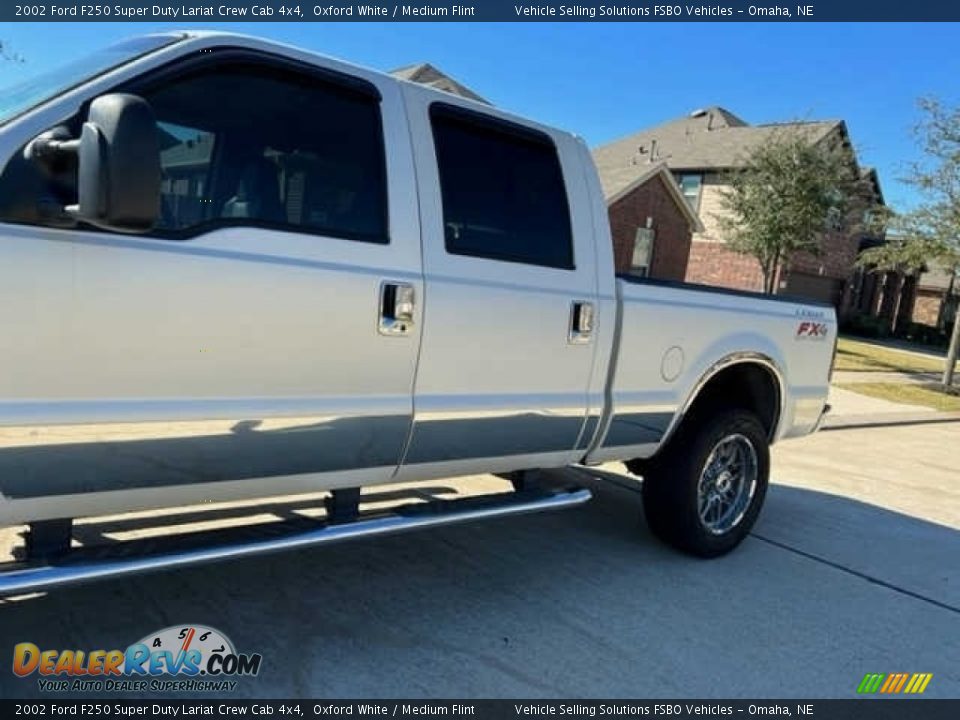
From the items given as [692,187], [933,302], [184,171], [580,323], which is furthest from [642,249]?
[933,302]

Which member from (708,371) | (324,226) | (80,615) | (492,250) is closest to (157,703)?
(80,615)

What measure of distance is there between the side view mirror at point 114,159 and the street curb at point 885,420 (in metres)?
9.38

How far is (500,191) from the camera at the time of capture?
3617 mm

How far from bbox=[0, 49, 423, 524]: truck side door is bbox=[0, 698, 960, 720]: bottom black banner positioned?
0.76 m

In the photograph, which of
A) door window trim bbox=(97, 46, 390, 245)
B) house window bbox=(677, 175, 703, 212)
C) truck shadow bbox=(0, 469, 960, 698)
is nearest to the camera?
door window trim bbox=(97, 46, 390, 245)

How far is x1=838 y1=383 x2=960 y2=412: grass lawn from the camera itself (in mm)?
14838

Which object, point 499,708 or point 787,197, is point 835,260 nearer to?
point 787,197

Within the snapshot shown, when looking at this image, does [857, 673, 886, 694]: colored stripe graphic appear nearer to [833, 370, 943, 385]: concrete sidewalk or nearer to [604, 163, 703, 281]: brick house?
[833, 370, 943, 385]: concrete sidewalk

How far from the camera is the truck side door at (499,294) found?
10.7 ft

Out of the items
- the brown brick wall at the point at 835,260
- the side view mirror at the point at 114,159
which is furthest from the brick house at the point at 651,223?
the side view mirror at the point at 114,159

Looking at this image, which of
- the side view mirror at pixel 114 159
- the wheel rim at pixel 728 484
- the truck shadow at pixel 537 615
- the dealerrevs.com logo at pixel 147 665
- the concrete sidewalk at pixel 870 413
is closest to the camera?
the side view mirror at pixel 114 159

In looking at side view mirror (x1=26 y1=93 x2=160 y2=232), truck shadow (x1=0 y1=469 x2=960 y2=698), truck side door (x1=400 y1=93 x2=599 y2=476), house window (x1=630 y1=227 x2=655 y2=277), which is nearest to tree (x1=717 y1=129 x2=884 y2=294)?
house window (x1=630 y1=227 x2=655 y2=277)

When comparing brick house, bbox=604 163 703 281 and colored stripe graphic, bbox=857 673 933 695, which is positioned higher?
brick house, bbox=604 163 703 281

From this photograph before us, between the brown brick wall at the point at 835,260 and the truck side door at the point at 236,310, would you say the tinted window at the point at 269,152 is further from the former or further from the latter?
the brown brick wall at the point at 835,260
